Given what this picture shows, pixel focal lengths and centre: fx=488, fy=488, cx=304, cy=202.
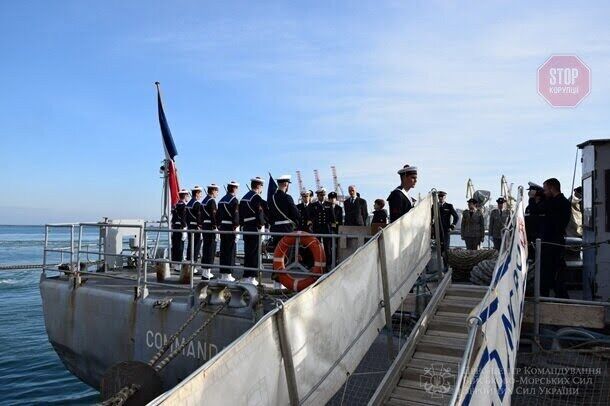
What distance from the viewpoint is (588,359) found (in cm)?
624

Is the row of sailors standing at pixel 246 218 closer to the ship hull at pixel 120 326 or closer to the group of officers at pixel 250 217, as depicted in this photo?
the group of officers at pixel 250 217

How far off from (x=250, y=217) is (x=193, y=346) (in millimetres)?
2497

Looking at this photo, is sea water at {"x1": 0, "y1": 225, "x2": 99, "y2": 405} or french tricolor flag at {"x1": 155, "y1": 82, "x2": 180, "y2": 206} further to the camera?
french tricolor flag at {"x1": 155, "y1": 82, "x2": 180, "y2": 206}

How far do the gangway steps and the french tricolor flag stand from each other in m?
8.53

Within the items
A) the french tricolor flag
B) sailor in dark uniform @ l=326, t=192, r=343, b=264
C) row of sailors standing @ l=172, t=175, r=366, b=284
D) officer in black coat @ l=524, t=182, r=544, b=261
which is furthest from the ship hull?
officer in black coat @ l=524, t=182, r=544, b=261

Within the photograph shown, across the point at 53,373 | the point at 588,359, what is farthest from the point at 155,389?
the point at 53,373

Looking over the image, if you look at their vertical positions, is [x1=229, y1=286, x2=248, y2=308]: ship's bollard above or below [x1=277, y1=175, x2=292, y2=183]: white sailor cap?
below

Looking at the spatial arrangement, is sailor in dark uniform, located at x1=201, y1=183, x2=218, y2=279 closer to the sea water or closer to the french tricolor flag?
the french tricolor flag

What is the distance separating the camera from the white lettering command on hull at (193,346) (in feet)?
21.9

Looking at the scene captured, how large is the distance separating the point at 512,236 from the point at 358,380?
9.77 feet

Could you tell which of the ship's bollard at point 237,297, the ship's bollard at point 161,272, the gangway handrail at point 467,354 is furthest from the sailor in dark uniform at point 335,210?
the gangway handrail at point 467,354

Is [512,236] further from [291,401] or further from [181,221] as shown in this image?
[181,221]

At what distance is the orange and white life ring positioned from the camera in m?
6.89

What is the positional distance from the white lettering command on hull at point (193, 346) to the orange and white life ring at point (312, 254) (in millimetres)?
1339
